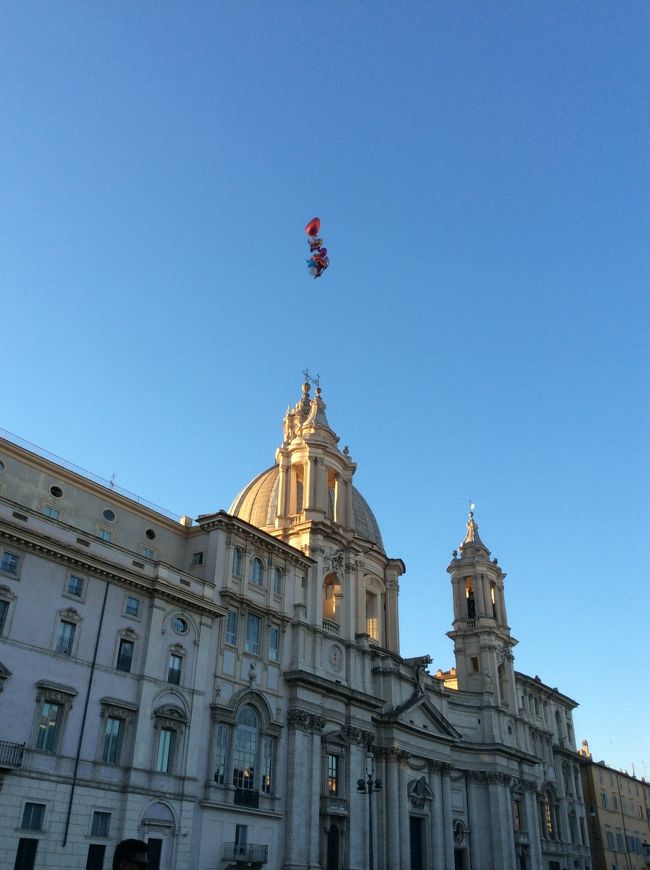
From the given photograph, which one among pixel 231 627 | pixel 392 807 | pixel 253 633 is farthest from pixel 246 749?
pixel 392 807

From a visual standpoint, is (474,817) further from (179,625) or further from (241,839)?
(179,625)

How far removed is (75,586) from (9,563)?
3.60 metres

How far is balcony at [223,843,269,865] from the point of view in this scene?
41875 mm

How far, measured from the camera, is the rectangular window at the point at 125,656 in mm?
39344

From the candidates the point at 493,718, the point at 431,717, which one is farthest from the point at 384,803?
the point at 493,718

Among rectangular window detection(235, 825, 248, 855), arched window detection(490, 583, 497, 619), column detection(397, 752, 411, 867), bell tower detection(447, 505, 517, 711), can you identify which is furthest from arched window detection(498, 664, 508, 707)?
rectangular window detection(235, 825, 248, 855)

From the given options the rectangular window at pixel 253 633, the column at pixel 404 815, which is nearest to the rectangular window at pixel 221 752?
the rectangular window at pixel 253 633

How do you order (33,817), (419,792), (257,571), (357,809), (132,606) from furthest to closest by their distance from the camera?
(419,792) < (357,809) < (257,571) < (132,606) < (33,817)

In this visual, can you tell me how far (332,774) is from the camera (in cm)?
5206

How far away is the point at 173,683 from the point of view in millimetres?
41531

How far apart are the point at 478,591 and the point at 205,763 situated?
43.7 metres

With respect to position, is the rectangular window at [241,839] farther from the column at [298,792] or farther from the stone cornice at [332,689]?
the stone cornice at [332,689]

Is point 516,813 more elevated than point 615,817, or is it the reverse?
point 615,817

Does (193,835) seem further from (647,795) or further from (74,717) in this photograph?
(647,795)
